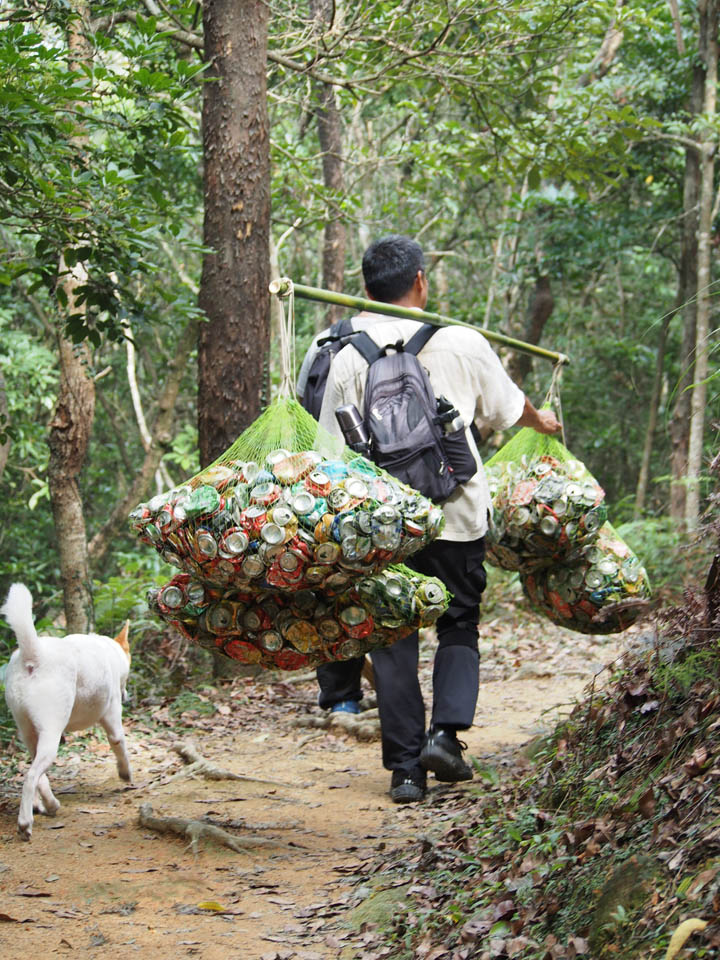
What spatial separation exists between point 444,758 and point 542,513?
1.12 metres

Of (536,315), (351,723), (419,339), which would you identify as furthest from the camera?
(536,315)

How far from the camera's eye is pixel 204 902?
342 cm

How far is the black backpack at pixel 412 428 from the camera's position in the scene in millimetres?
4117

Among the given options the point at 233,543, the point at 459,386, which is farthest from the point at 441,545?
the point at 233,543

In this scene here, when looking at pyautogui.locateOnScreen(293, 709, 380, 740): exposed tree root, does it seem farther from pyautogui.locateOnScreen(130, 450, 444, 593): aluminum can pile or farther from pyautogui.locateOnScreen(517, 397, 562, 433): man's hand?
pyautogui.locateOnScreen(130, 450, 444, 593): aluminum can pile

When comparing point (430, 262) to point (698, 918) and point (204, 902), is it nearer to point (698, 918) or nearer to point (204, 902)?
point (204, 902)

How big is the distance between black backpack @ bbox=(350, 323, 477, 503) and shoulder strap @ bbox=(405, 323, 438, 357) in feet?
0.44

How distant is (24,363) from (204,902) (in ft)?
25.5

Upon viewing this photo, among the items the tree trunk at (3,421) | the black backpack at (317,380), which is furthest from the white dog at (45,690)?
the black backpack at (317,380)

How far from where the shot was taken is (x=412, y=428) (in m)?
4.14

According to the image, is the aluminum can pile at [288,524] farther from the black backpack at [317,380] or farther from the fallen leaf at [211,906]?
the black backpack at [317,380]

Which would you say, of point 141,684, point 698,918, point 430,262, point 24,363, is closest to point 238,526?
point 698,918

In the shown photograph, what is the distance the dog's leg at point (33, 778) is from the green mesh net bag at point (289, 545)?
80 cm

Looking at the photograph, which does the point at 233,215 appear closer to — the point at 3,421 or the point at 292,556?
the point at 3,421
